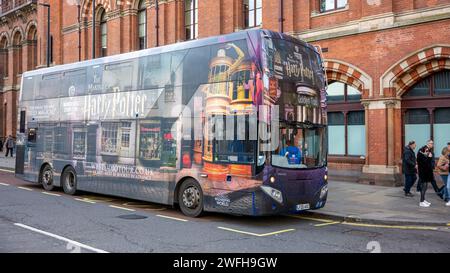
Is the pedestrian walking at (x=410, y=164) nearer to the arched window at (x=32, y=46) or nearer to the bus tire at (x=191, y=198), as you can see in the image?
the bus tire at (x=191, y=198)

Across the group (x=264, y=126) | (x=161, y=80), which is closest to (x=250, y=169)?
(x=264, y=126)

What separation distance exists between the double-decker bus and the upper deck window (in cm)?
824

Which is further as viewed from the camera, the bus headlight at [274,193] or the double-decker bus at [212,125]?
the double-decker bus at [212,125]

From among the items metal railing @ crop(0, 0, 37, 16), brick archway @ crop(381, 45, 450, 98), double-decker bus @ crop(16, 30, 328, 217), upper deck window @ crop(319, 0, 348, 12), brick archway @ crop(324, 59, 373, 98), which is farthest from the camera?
metal railing @ crop(0, 0, 37, 16)

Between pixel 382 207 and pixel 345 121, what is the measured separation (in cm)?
655

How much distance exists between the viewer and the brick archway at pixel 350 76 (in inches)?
685

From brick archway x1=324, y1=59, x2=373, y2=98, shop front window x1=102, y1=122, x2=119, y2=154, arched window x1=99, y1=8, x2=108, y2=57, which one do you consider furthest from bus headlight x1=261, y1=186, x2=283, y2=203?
arched window x1=99, y1=8, x2=108, y2=57

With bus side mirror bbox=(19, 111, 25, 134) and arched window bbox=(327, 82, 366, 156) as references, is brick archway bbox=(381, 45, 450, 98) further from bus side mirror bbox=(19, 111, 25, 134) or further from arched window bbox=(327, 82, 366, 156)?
bus side mirror bbox=(19, 111, 25, 134)

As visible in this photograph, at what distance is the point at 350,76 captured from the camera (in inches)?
706

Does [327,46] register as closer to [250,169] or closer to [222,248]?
[250,169]

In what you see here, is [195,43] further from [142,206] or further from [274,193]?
[142,206]

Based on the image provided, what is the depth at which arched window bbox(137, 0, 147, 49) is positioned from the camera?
28234mm

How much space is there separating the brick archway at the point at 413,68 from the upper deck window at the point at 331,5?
3.55 metres

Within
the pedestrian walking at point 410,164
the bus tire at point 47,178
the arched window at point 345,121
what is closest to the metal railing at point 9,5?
the bus tire at point 47,178
